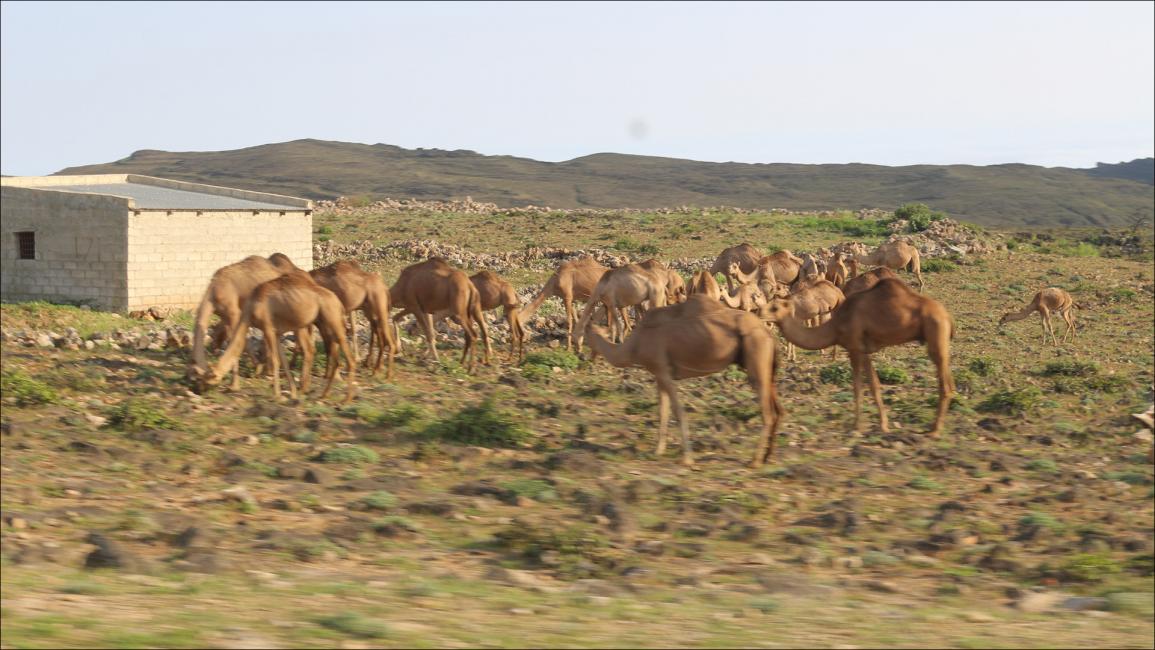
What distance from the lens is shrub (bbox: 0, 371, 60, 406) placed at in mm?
15195

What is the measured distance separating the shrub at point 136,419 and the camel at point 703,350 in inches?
209

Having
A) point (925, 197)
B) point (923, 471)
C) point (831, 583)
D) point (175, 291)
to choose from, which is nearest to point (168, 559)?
point (831, 583)

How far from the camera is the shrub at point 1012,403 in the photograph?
1788 centimetres

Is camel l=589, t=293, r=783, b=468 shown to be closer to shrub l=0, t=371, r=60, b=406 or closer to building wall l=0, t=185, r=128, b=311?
shrub l=0, t=371, r=60, b=406

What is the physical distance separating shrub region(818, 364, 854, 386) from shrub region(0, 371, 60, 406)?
11.5 meters

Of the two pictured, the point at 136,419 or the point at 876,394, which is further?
the point at 876,394

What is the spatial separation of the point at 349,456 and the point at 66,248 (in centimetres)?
1638

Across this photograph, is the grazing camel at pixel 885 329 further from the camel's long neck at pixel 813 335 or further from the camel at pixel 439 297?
the camel at pixel 439 297

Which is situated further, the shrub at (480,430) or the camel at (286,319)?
the camel at (286,319)

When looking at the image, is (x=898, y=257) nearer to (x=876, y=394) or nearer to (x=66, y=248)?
(x=876, y=394)

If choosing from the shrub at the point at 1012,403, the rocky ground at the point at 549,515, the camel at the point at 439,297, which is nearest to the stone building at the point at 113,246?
the rocky ground at the point at 549,515

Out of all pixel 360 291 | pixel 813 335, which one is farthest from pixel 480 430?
pixel 360 291

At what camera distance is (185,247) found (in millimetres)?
27859

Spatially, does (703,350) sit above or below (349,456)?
above
